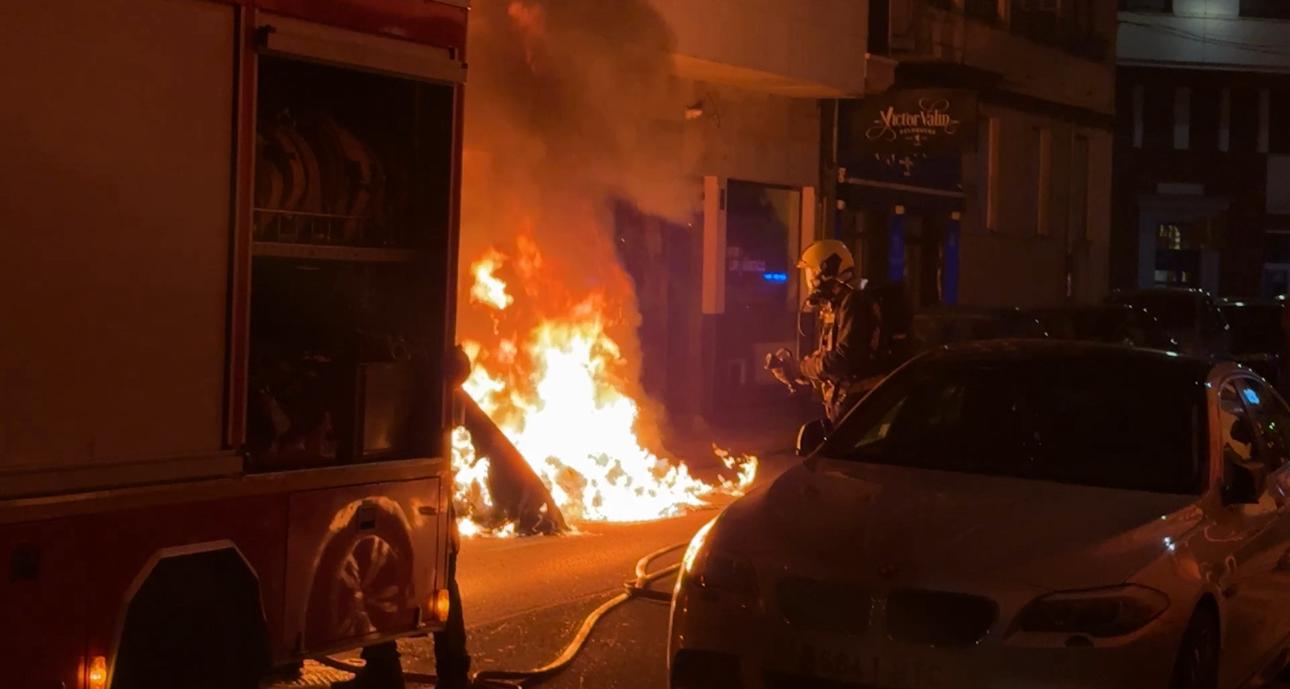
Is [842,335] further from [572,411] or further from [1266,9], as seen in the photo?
[1266,9]

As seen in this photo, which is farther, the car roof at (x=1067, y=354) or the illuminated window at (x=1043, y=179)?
the illuminated window at (x=1043, y=179)

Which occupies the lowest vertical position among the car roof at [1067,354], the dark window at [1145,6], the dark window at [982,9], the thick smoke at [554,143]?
the car roof at [1067,354]

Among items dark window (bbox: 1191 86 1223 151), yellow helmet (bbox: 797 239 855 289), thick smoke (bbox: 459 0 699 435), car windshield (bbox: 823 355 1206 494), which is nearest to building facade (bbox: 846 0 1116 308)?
thick smoke (bbox: 459 0 699 435)

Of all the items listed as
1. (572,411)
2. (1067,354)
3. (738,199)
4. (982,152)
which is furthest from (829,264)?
(982,152)

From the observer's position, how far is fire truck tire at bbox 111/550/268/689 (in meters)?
4.83

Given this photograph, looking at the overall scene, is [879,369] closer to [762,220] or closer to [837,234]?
[762,220]

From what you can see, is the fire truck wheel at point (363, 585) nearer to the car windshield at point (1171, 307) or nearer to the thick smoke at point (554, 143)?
the thick smoke at point (554, 143)

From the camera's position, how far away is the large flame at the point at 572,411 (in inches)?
454

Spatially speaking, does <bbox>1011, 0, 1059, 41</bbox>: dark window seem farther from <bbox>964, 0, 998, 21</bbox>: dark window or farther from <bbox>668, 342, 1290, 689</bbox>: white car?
<bbox>668, 342, 1290, 689</bbox>: white car

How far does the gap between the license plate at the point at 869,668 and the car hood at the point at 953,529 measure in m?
0.25

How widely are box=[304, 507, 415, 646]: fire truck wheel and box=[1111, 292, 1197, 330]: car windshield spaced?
17.4m

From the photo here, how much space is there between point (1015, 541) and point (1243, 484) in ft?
3.95

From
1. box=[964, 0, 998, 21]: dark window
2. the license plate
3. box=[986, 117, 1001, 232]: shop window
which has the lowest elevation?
the license plate

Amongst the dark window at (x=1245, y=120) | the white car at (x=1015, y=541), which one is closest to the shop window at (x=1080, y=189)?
the dark window at (x=1245, y=120)
